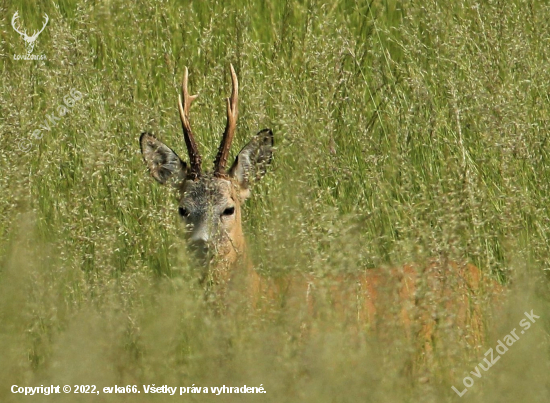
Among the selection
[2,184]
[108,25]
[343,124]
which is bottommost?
[2,184]

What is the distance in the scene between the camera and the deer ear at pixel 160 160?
488cm

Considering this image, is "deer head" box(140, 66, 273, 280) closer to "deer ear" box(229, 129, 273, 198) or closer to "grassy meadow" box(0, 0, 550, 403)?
"deer ear" box(229, 129, 273, 198)

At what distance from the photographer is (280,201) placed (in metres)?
3.65

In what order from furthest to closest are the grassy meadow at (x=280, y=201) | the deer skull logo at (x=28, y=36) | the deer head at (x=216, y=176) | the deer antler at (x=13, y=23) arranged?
the deer antler at (x=13, y=23)
the deer skull logo at (x=28, y=36)
the deer head at (x=216, y=176)
the grassy meadow at (x=280, y=201)

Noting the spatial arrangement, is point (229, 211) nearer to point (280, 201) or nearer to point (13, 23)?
point (280, 201)

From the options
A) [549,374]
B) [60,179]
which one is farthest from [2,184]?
[549,374]

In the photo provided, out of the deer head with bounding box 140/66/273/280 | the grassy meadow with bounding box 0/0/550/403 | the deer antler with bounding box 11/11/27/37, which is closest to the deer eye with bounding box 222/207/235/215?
the deer head with bounding box 140/66/273/280

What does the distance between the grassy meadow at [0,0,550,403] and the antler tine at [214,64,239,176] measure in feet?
0.81

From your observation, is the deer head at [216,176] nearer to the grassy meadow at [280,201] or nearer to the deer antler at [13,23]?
the grassy meadow at [280,201]

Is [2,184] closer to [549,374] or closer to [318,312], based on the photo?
[318,312]

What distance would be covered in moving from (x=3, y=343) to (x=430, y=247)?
1475 mm

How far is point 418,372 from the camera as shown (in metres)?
3.13

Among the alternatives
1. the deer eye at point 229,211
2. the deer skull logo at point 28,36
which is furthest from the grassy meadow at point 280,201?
the deer eye at point 229,211

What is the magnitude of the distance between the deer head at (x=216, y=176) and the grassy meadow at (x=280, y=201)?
110 mm
